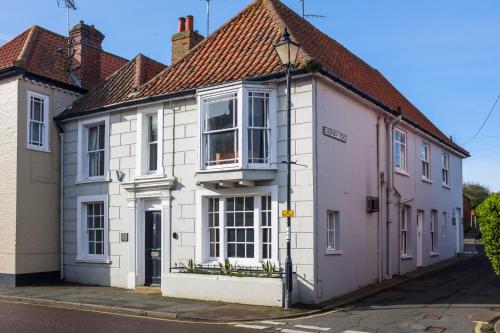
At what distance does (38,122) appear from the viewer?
18234 millimetres

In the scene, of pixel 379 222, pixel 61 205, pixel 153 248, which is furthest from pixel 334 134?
pixel 61 205

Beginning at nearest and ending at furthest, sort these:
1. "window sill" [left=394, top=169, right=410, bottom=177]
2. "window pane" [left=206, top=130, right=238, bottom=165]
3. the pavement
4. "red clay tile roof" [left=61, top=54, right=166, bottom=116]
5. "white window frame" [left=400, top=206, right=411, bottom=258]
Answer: the pavement
"window pane" [left=206, top=130, right=238, bottom=165]
"red clay tile roof" [left=61, top=54, right=166, bottom=116]
"window sill" [left=394, top=169, right=410, bottom=177]
"white window frame" [left=400, top=206, right=411, bottom=258]

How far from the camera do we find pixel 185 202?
51.2 feet

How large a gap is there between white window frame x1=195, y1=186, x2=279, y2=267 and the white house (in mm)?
38

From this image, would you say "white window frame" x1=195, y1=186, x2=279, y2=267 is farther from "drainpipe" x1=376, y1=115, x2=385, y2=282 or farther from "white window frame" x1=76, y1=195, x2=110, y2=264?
"drainpipe" x1=376, y1=115, x2=385, y2=282

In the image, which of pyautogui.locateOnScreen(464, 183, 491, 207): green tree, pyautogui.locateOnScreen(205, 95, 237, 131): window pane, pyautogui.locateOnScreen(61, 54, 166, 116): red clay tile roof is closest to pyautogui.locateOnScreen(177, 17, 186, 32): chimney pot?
pyautogui.locateOnScreen(61, 54, 166, 116): red clay tile roof

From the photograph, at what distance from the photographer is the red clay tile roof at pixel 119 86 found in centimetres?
1812

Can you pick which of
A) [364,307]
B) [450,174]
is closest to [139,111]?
[364,307]

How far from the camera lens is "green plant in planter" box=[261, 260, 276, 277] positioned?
13281mm

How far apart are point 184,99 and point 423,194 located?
11200mm

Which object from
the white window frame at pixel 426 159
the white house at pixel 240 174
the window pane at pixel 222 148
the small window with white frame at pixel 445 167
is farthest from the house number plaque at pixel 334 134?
the small window with white frame at pixel 445 167

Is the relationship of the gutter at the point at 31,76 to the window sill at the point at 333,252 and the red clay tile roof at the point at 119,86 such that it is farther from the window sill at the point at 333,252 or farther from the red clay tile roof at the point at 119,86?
the window sill at the point at 333,252

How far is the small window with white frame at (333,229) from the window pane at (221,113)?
357cm

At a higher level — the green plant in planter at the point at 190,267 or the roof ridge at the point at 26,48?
the roof ridge at the point at 26,48
